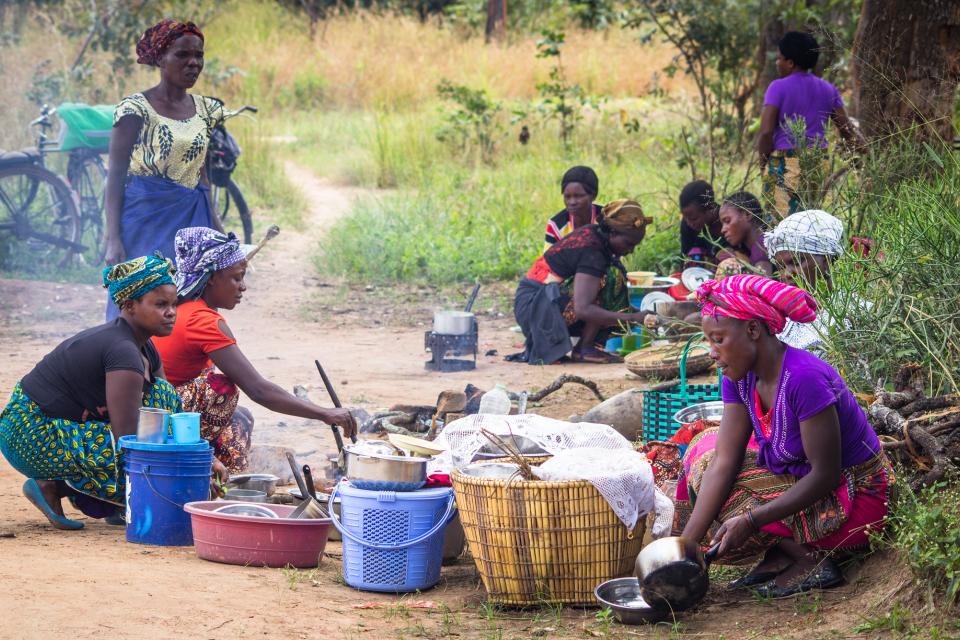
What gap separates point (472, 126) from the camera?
14.4m

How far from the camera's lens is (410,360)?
25.4 ft

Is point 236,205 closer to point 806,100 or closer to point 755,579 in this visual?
point 806,100

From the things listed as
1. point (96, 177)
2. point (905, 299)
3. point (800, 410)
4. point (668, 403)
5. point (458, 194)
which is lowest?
point (668, 403)

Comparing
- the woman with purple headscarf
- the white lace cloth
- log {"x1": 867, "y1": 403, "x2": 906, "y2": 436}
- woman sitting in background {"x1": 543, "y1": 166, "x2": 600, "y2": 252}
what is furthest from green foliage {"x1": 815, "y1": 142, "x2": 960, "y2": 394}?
woman sitting in background {"x1": 543, "y1": 166, "x2": 600, "y2": 252}

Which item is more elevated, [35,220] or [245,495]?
[35,220]

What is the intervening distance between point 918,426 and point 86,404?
278 cm

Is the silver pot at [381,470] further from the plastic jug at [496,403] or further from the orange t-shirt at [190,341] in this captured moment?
the plastic jug at [496,403]

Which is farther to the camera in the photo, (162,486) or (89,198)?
(89,198)

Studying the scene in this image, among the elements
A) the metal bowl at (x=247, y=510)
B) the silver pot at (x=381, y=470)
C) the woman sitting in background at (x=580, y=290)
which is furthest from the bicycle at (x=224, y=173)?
the silver pot at (x=381, y=470)

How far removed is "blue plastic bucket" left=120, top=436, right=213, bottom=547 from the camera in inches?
153

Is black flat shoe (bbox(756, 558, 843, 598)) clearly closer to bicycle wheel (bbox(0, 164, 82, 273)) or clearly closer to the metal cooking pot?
the metal cooking pot

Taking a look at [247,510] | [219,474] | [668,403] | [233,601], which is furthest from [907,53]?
[233,601]

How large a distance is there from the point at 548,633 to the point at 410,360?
15.0 ft

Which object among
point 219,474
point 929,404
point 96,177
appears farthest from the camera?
point 96,177
